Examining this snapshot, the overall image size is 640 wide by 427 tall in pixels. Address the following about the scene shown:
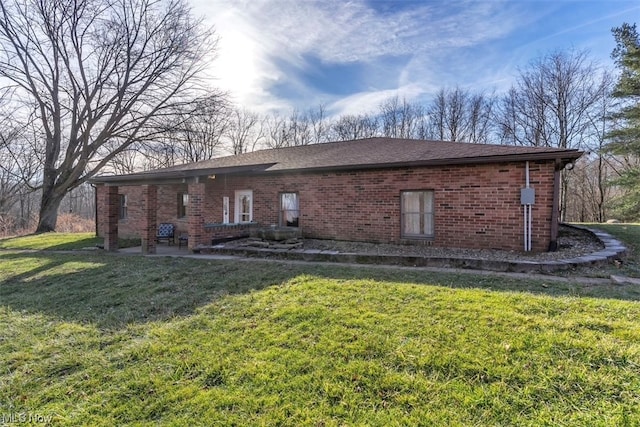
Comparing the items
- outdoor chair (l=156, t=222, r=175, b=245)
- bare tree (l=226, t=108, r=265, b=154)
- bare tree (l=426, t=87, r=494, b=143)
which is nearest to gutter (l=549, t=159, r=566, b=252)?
outdoor chair (l=156, t=222, r=175, b=245)

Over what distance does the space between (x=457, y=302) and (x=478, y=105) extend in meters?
29.1

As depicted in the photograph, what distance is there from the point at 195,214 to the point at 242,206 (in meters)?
2.84

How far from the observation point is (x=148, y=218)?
959 cm

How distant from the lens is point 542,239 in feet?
24.3

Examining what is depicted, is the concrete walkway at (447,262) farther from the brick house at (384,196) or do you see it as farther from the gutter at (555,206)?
the brick house at (384,196)

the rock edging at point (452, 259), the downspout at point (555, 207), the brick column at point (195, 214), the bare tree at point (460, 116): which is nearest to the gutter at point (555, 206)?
the downspout at point (555, 207)

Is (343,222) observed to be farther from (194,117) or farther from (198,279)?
(194,117)

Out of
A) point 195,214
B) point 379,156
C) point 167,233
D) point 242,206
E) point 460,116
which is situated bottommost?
point 167,233

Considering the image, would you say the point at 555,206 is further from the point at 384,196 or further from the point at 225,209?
the point at 225,209

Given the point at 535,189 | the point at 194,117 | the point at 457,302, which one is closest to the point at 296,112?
the point at 194,117

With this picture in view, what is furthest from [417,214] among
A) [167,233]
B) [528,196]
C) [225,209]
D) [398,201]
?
[167,233]

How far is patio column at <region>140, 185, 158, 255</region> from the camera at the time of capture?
9.48 m

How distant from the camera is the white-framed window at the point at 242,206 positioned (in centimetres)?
1198

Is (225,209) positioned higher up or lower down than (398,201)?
lower down
